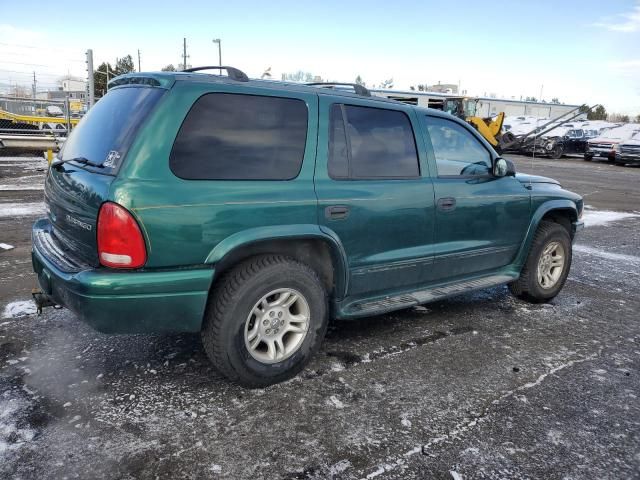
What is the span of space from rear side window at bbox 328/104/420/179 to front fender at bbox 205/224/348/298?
0.41m

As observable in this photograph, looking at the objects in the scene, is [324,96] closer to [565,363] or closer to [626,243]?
[565,363]

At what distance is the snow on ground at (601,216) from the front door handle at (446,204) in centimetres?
624

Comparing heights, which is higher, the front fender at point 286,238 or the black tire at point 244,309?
the front fender at point 286,238

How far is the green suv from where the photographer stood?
267 cm

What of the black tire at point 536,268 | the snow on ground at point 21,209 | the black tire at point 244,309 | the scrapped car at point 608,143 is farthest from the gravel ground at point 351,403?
the scrapped car at point 608,143

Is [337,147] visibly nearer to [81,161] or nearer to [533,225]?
[81,161]

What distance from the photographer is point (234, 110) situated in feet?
9.76

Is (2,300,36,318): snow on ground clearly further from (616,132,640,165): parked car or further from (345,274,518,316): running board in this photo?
(616,132,640,165): parked car

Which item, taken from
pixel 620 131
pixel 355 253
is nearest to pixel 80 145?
pixel 355 253

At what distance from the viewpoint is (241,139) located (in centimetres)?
297

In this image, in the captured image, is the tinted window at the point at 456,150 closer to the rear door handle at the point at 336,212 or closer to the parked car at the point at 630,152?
the rear door handle at the point at 336,212

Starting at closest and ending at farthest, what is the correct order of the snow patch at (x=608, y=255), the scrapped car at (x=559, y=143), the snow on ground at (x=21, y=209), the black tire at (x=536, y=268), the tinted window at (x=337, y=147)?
the tinted window at (x=337, y=147)
the black tire at (x=536, y=268)
the snow patch at (x=608, y=255)
the snow on ground at (x=21, y=209)
the scrapped car at (x=559, y=143)

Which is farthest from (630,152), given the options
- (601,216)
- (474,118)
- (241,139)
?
(241,139)

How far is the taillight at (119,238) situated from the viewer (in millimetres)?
2598
